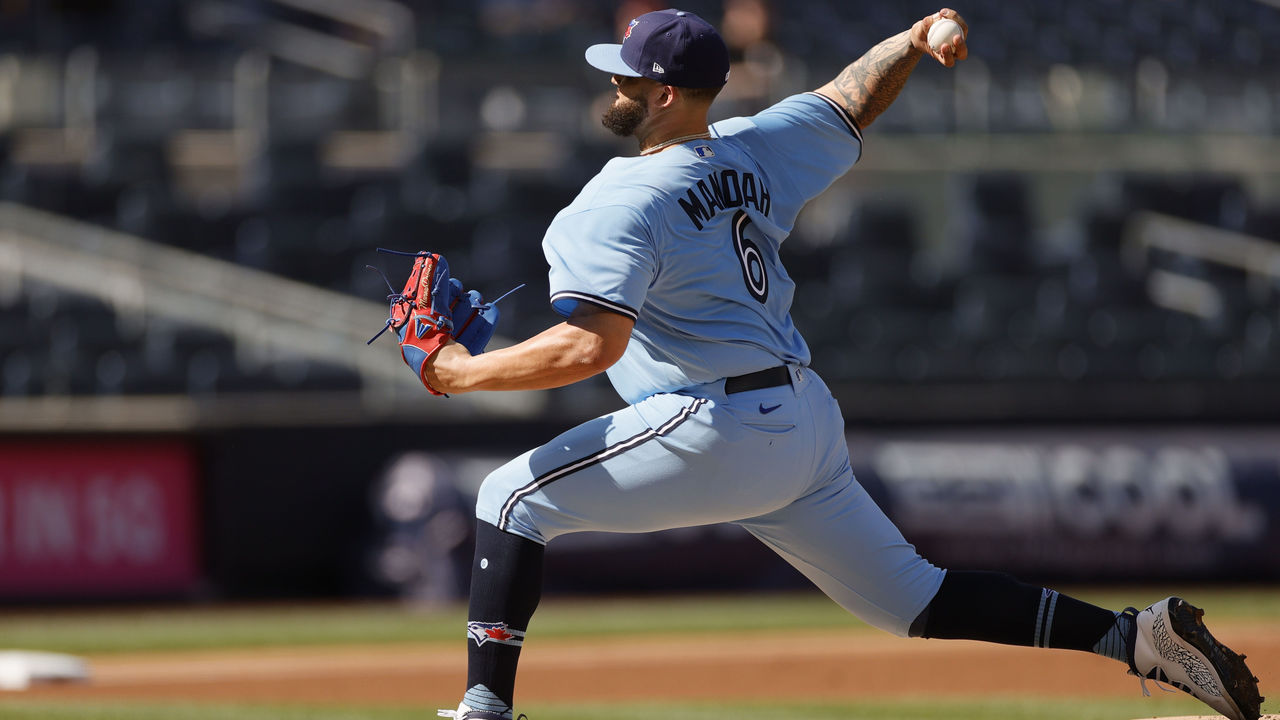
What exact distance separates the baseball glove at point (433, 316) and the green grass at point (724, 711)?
7.35ft

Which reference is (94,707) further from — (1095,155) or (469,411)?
(1095,155)

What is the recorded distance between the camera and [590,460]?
138 inches

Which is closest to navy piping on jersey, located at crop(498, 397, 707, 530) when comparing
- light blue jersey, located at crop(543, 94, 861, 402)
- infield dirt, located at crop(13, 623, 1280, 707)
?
light blue jersey, located at crop(543, 94, 861, 402)

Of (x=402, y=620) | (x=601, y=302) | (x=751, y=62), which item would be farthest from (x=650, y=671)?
(x=751, y=62)

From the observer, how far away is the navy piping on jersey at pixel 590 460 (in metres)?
3.49

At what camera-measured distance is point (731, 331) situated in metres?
3.53

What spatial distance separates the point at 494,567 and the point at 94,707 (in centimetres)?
295

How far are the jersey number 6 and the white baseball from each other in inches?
30.6

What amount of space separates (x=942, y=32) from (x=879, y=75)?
20 cm

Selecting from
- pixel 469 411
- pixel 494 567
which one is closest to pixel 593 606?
pixel 469 411

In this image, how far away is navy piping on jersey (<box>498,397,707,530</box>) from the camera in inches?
137

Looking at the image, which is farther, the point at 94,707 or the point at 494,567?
the point at 94,707

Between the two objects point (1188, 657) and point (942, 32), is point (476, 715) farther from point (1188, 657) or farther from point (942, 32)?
point (942, 32)

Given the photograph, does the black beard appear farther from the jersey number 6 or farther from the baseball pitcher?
the jersey number 6
